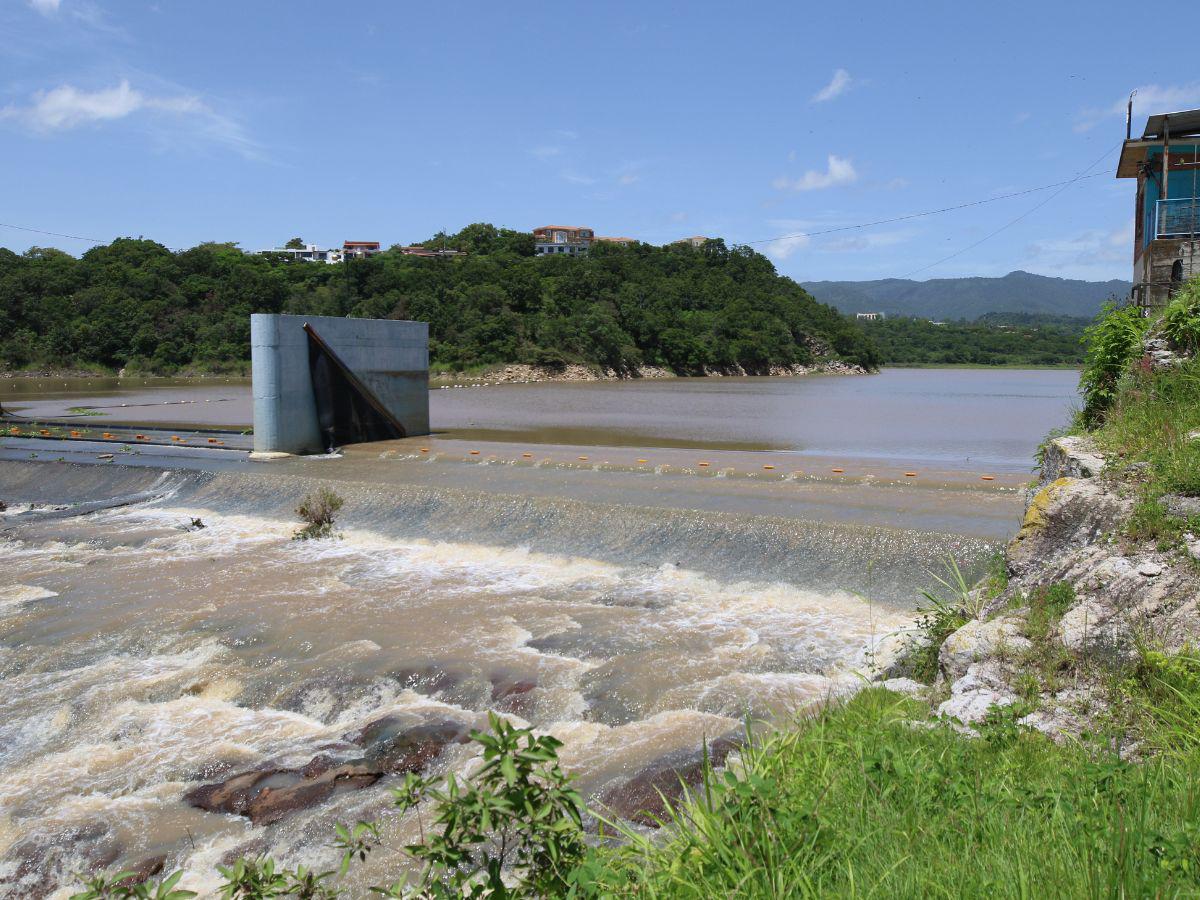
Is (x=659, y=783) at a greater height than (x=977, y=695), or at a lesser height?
lesser

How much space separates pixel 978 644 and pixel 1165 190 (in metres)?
11.5

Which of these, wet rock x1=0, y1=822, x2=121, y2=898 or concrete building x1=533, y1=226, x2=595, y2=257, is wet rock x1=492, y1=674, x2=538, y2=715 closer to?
wet rock x1=0, y1=822, x2=121, y2=898

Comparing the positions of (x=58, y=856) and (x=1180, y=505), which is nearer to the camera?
(x=58, y=856)

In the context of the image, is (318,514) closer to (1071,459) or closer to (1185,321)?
(1071,459)

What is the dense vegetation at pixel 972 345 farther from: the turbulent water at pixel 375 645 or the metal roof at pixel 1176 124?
the turbulent water at pixel 375 645

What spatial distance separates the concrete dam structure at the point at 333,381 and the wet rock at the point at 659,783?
37.9 ft

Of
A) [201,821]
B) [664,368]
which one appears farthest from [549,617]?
[664,368]

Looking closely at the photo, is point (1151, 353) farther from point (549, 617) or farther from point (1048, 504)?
point (549, 617)

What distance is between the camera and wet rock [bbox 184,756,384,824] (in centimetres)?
464

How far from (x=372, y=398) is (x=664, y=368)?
51.8 m

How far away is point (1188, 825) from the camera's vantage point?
2.35 metres

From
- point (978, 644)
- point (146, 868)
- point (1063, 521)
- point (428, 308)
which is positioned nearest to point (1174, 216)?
point (1063, 521)

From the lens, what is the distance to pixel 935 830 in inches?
102

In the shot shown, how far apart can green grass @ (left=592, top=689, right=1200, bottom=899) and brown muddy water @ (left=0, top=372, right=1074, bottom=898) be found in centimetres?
50
